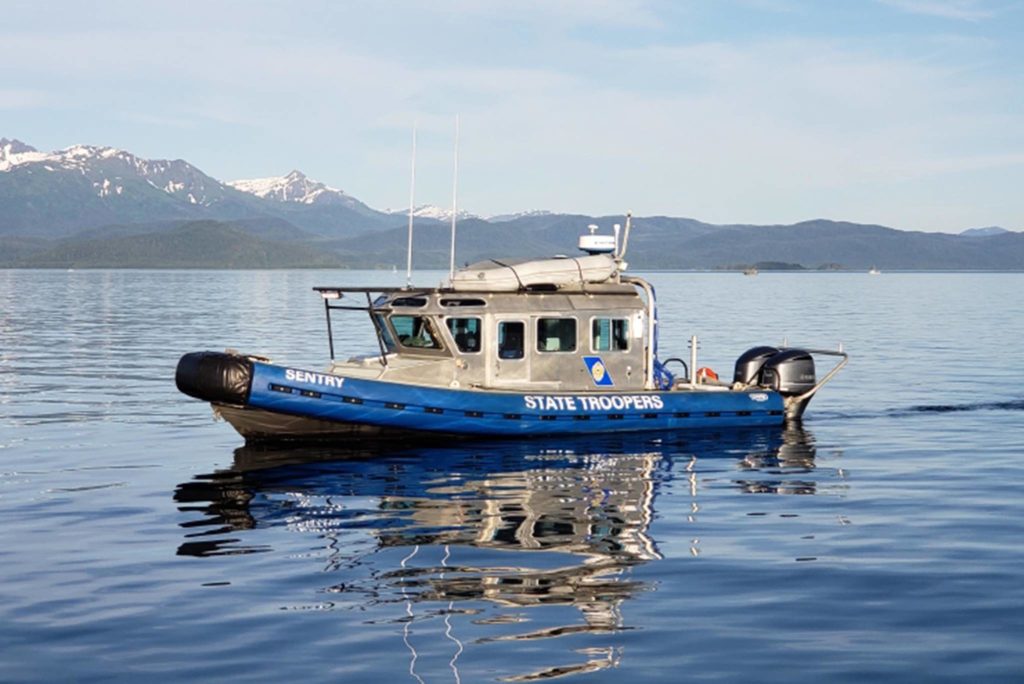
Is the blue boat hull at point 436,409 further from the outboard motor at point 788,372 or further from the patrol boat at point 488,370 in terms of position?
the outboard motor at point 788,372

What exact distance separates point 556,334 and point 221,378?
251 inches

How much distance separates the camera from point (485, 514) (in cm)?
1806

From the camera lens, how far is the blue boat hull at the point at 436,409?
922 inches

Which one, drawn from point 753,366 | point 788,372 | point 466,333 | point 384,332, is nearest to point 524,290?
point 466,333

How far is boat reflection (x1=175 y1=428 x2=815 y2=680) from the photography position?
523 inches

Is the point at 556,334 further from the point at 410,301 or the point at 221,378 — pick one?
the point at 221,378

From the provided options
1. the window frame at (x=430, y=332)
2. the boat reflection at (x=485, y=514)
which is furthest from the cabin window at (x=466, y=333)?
the boat reflection at (x=485, y=514)

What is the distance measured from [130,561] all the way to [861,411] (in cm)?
2048

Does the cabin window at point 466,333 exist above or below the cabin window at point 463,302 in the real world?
below

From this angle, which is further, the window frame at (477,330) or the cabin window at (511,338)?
the cabin window at (511,338)

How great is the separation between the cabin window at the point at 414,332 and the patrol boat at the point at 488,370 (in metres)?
0.03

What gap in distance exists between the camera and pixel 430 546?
1587 centimetres

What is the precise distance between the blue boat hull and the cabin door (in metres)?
0.47

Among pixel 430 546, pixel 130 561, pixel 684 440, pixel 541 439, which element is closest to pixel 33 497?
pixel 130 561
